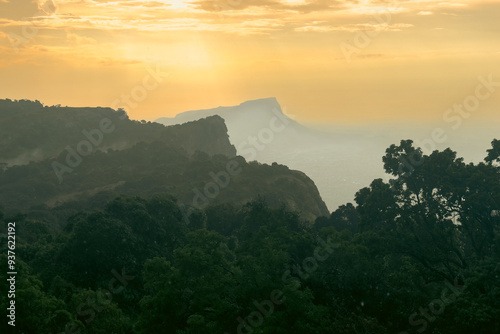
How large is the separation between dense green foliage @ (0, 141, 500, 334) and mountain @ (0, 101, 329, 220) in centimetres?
3030

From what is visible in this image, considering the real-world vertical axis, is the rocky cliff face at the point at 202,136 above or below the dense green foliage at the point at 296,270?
below

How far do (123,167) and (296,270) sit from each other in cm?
9456

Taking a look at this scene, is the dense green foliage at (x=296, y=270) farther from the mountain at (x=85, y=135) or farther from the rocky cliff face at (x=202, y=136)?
the mountain at (x=85, y=135)

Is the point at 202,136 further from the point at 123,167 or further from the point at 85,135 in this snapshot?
the point at 85,135

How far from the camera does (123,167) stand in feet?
401

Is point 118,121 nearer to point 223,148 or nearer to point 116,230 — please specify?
point 223,148

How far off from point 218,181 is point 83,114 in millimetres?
81343

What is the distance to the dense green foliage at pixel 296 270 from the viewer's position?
2738 centimetres

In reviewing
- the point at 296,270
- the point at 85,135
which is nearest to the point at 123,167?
the point at 85,135

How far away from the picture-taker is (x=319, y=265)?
3434 centimetres


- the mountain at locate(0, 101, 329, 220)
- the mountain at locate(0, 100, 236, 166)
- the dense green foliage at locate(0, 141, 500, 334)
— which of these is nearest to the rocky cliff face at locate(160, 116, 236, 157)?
the mountain at locate(0, 100, 236, 166)

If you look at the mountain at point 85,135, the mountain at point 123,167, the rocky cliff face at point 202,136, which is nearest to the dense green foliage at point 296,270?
the mountain at point 123,167

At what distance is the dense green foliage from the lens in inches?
1078

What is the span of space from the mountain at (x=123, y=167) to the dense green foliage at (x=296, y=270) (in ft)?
99.4
